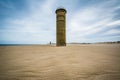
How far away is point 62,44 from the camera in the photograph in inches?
432

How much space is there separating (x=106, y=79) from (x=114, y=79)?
0.14 meters

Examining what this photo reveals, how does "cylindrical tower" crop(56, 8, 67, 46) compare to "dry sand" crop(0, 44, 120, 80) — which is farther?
"cylindrical tower" crop(56, 8, 67, 46)

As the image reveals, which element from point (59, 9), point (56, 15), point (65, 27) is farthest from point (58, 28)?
point (59, 9)

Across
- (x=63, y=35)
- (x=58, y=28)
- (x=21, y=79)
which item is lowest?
(x=21, y=79)

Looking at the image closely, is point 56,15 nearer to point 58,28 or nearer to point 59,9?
point 59,9

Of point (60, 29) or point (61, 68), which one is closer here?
point (61, 68)

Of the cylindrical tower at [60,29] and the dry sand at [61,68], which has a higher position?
the cylindrical tower at [60,29]

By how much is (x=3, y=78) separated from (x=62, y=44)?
9.48 m

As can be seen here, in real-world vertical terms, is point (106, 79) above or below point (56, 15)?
below

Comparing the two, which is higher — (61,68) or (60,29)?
(60,29)

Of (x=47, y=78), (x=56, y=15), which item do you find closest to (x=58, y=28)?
(x=56, y=15)

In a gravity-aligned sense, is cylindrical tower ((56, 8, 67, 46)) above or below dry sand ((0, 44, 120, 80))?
above

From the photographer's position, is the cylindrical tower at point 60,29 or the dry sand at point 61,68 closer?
the dry sand at point 61,68

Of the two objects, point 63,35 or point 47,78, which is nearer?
point 47,78
